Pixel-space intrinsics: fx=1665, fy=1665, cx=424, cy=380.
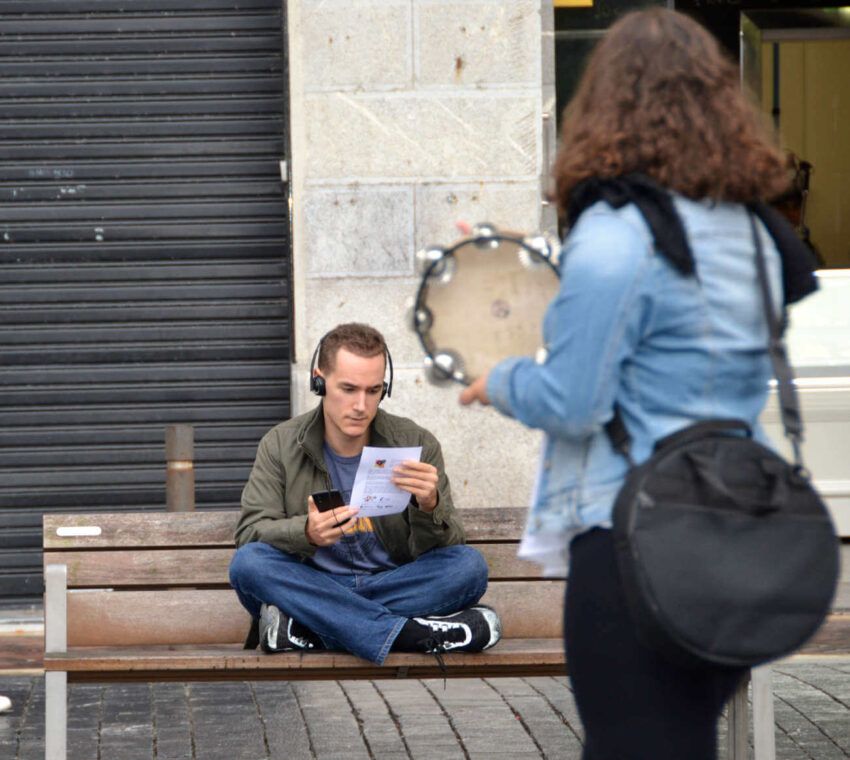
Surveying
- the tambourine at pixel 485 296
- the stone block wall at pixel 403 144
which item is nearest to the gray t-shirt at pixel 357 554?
the tambourine at pixel 485 296

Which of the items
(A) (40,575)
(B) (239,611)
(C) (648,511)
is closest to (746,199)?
(C) (648,511)

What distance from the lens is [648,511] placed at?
282 centimetres

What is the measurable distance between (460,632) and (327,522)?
516mm

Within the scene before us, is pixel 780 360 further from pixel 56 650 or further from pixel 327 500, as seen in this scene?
pixel 56 650

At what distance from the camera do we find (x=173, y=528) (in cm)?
542

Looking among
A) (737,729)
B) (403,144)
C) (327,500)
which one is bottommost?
(737,729)

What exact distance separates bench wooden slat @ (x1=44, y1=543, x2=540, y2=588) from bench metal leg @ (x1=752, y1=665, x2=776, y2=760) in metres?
0.81

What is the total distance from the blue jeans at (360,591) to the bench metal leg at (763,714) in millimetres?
864

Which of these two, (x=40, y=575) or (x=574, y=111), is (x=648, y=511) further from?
(x=40, y=575)

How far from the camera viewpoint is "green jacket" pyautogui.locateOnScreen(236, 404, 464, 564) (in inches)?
195

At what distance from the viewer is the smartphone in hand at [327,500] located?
186 inches

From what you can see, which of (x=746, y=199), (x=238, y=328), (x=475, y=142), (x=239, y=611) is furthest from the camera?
(x=238, y=328)

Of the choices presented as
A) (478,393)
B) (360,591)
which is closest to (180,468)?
(360,591)

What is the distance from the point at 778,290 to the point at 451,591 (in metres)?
2.17
